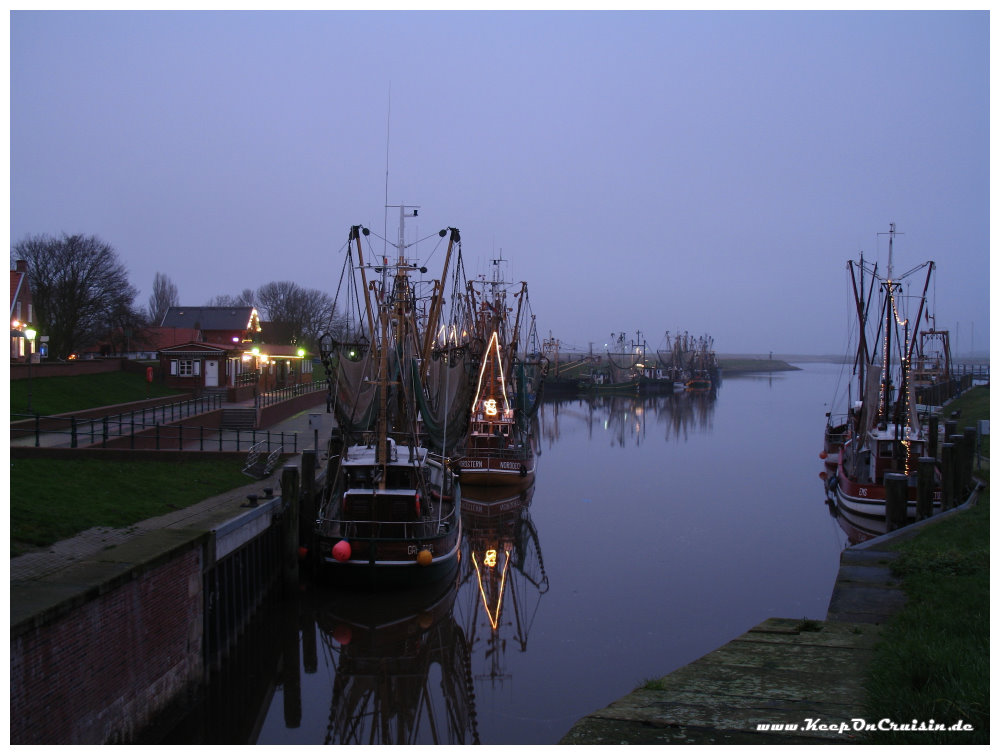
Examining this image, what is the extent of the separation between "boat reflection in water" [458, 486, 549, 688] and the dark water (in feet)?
0.24

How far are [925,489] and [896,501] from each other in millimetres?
941

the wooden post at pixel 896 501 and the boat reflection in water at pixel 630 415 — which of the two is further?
the boat reflection in water at pixel 630 415

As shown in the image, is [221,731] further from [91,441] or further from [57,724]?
[91,441]

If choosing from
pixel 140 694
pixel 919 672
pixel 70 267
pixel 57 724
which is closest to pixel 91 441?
pixel 140 694

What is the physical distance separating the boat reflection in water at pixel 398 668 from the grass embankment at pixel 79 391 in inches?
833

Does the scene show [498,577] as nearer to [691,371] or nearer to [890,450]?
[890,450]

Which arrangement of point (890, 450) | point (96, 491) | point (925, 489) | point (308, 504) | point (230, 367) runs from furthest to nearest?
point (230, 367)
point (890, 450)
point (925, 489)
point (308, 504)
point (96, 491)

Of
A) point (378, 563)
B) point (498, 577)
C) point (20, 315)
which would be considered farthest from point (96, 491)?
point (20, 315)

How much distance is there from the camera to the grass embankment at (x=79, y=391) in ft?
120

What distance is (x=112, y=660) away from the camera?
11.7 meters

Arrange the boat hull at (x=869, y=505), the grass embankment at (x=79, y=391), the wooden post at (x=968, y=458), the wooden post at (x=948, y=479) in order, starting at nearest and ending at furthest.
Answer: the wooden post at (x=948, y=479), the wooden post at (x=968, y=458), the boat hull at (x=869, y=505), the grass embankment at (x=79, y=391)

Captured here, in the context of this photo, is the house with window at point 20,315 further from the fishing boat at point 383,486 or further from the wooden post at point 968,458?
the wooden post at point 968,458

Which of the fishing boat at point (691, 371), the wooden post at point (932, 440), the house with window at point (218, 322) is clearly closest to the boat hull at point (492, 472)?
the wooden post at point (932, 440)

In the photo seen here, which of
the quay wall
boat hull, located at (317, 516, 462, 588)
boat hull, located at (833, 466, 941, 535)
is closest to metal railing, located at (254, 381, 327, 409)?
boat hull, located at (317, 516, 462, 588)
